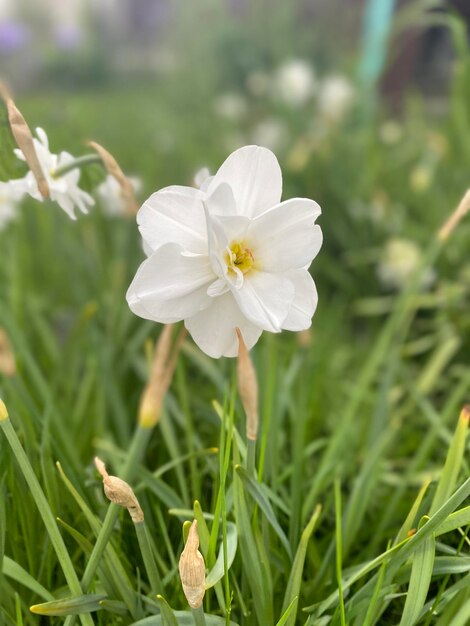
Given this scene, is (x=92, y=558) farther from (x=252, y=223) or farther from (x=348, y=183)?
(x=348, y=183)

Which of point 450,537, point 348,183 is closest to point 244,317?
point 450,537

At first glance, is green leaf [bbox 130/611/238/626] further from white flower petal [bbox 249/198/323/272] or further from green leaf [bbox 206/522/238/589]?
white flower petal [bbox 249/198/323/272]

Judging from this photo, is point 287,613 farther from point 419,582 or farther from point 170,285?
point 170,285

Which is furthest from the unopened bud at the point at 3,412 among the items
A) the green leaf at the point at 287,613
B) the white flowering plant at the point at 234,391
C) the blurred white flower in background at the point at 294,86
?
the blurred white flower in background at the point at 294,86

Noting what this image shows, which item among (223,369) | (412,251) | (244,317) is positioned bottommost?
(412,251)

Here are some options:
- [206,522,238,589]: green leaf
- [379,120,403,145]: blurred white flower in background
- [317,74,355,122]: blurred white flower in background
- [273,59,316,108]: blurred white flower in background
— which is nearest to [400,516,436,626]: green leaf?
[206,522,238,589]: green leaf

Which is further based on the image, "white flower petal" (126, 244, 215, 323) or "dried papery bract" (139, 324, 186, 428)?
"dried papery bract" (139, 324, 186, 428)

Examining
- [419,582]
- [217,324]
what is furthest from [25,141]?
[419,582]
